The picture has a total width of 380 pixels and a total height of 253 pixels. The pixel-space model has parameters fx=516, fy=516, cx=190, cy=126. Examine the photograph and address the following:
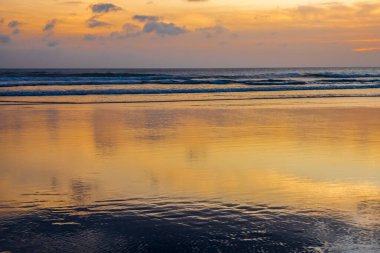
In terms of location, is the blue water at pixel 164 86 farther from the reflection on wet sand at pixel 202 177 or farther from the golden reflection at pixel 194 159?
the reflection on wet sand at pixel 202 177

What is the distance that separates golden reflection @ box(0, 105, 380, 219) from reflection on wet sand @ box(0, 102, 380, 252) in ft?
0.07

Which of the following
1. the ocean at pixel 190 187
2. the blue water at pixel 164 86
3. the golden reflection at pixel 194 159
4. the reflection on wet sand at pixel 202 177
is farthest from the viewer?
the blue water at pixel 164 86

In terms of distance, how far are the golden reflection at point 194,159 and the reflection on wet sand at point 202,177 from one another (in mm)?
20

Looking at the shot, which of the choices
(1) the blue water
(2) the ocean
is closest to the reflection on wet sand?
(2) the ocean

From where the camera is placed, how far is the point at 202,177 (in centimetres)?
768

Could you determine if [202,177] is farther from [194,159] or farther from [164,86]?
[164,86]

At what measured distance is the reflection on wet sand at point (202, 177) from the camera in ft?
18.3

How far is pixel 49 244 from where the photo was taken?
492cm

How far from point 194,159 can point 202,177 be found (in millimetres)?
1433

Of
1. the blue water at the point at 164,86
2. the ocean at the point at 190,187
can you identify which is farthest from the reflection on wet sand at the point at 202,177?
the blue water at the point at 164,86

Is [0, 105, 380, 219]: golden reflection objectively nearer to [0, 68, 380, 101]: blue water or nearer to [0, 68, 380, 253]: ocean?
[0, 68, 380, 253]: ocean

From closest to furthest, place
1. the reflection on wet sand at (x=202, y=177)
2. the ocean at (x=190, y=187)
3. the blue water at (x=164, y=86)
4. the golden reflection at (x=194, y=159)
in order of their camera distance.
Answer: the ocean at (x=190, y=187)
the reflection on wet sand at (x=202, y=177)
the golden reflection at (x=194, y=159)
the blue water at (x=164, y=86)

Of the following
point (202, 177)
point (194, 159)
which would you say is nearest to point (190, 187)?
point (202, 177)

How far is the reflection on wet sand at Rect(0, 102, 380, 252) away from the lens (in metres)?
5.58
